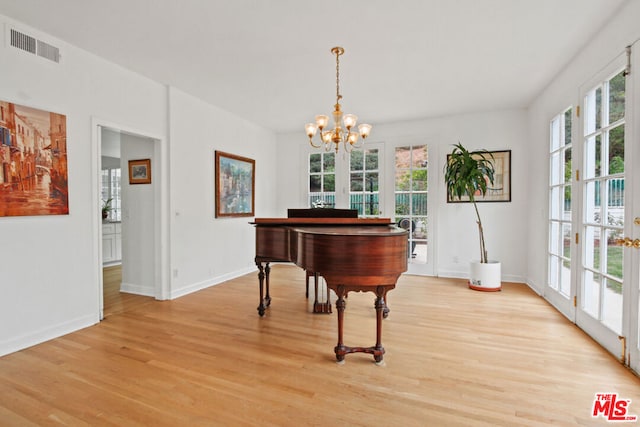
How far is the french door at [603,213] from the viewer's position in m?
2.22

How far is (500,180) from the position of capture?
4.92 meters

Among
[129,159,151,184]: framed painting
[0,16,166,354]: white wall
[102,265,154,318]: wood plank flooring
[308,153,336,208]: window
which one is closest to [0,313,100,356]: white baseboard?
[0,16,166,354]: white wall

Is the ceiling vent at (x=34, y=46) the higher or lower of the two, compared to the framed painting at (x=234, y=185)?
higher

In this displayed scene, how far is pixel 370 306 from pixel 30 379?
9.56 ft

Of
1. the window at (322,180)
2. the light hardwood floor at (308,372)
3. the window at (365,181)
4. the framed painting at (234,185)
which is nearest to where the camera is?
the light hardwood floor at (308,372)

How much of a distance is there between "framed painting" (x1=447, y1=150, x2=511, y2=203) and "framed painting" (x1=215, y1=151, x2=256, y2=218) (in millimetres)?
3802

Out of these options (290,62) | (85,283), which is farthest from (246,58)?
(85,283)

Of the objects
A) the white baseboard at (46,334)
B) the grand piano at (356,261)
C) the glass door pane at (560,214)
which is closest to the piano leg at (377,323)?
the grand piano at (356,261)

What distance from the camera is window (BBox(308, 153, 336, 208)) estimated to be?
602 cm

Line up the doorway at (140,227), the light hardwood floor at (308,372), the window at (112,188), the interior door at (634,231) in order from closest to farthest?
the light hardwood floor at (308,372), the interior door at (634,231), the doorway at (140,227), the window at (112,188)

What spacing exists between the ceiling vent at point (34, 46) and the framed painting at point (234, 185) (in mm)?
2163

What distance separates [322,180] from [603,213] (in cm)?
420

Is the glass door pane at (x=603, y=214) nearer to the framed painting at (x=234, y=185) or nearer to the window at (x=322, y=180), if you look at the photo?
the window at (x=322, y=180)

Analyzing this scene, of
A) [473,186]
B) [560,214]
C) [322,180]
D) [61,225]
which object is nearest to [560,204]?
[560,214]
